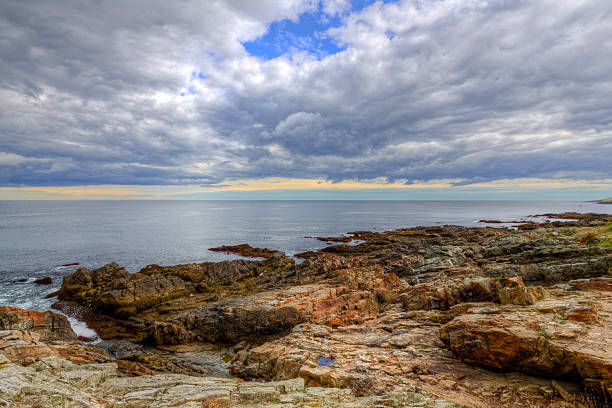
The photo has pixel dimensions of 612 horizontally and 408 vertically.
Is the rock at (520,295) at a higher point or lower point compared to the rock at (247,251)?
higher

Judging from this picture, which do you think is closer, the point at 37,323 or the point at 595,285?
the point at 595,285

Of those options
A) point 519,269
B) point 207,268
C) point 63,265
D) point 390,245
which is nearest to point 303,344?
point 519,269

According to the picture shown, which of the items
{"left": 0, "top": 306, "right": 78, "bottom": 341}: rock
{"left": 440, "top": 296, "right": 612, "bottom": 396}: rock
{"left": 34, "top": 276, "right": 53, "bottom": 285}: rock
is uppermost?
{"left": 440, "top": 296, "right": 612, "bottom": 396}: rock

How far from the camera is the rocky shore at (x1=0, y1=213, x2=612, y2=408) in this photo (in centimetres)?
947

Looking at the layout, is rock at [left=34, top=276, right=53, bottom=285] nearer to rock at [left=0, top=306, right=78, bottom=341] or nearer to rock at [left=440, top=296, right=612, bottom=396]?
rock at [left=0, top=306, right=78, bottom=341]

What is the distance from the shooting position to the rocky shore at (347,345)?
9.47 meters

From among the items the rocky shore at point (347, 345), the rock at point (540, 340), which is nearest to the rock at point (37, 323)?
the rocky shore at point (347, 345)

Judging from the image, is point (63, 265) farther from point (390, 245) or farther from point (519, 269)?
point (519, 269)

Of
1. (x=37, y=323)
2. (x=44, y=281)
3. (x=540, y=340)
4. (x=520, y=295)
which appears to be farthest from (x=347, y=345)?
(x=44, y=281)

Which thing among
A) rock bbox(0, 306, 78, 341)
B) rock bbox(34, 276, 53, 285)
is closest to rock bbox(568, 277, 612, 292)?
rock bbox(0, 306, 78, 341)

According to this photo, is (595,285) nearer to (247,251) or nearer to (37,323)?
(37,323)

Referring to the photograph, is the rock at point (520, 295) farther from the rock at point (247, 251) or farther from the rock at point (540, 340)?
the rock at point (247, 251)

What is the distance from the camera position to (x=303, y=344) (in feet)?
49.3

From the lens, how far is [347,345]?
14.5 m
